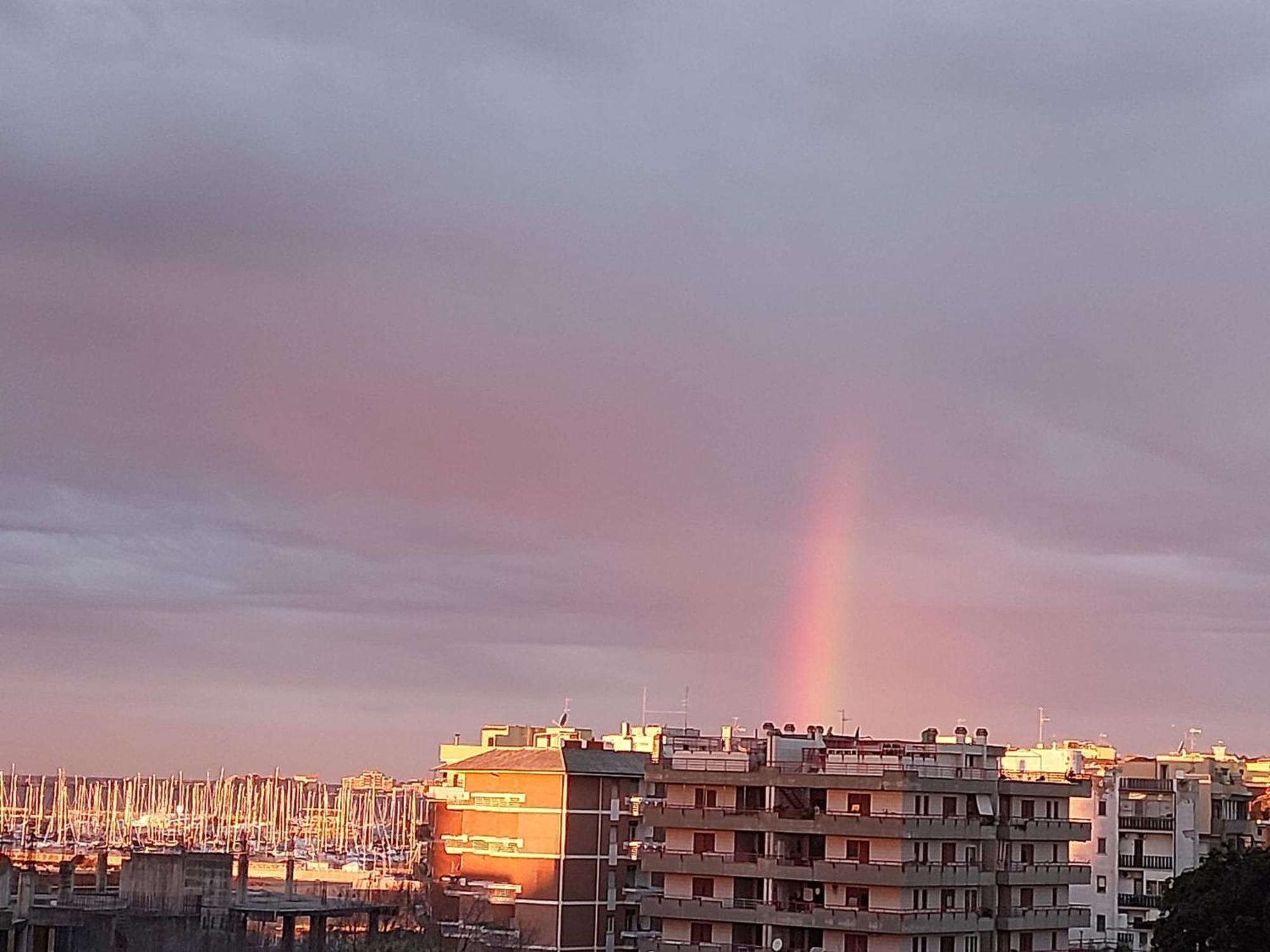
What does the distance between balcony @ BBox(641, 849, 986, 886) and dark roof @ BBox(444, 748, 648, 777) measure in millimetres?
17261

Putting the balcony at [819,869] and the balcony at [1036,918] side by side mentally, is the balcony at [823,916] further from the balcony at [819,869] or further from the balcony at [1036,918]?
the balcony at [1036,918]

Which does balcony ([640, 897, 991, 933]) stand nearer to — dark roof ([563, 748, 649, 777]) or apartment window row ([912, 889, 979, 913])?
apartment window row ([912, 889, 979, 913])

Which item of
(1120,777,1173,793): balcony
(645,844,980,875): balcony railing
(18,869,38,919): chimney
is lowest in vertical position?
(18,869,38,919): chimney

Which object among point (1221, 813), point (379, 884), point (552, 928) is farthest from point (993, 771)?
point (379, 884)

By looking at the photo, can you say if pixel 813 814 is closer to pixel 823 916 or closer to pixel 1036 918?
pixel 823 916

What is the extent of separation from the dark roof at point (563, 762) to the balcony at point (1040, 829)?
22.6 metres

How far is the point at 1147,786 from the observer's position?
11612cm

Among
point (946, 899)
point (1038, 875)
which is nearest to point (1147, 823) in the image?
point (1038, 875)

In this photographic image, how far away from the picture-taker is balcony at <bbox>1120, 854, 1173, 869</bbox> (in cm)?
11419

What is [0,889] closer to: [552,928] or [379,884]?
[552,928]

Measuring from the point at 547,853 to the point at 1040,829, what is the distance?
86.4ft

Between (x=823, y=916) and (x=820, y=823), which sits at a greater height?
(x=820, y=823)

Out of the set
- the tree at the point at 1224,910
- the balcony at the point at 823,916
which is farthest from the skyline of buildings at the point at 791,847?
the tree at the point at 1224,910

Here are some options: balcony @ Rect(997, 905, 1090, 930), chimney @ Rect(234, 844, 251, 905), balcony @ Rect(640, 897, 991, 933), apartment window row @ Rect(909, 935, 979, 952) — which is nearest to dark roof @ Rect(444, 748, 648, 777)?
chimney @ Rect(234, 844, 251, 905)
